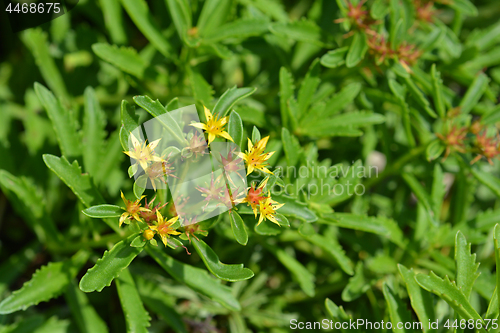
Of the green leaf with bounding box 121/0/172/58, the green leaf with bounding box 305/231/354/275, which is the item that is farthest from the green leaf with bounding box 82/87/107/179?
the green leaf with bounding box 305/231/354/275

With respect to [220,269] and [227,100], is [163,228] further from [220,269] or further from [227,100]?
[227,100]

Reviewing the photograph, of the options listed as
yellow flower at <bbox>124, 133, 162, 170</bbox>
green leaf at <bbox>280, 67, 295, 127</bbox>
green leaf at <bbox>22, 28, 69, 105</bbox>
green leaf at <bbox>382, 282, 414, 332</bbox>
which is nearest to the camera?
yellow flower at <bbox>124, 133, 162, 170</bbox>

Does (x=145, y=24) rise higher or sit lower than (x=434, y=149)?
higher

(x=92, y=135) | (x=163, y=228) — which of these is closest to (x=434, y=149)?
(x=163, y=228)

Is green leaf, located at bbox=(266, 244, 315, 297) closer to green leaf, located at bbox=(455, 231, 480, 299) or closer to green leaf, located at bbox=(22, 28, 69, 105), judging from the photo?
green leaf, located at bbox=(455, 231, 480, 299)

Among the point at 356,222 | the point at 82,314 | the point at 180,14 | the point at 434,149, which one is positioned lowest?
the point at 82,314

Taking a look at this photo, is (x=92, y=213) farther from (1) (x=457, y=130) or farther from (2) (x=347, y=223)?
(1) (x=457, y=130)
